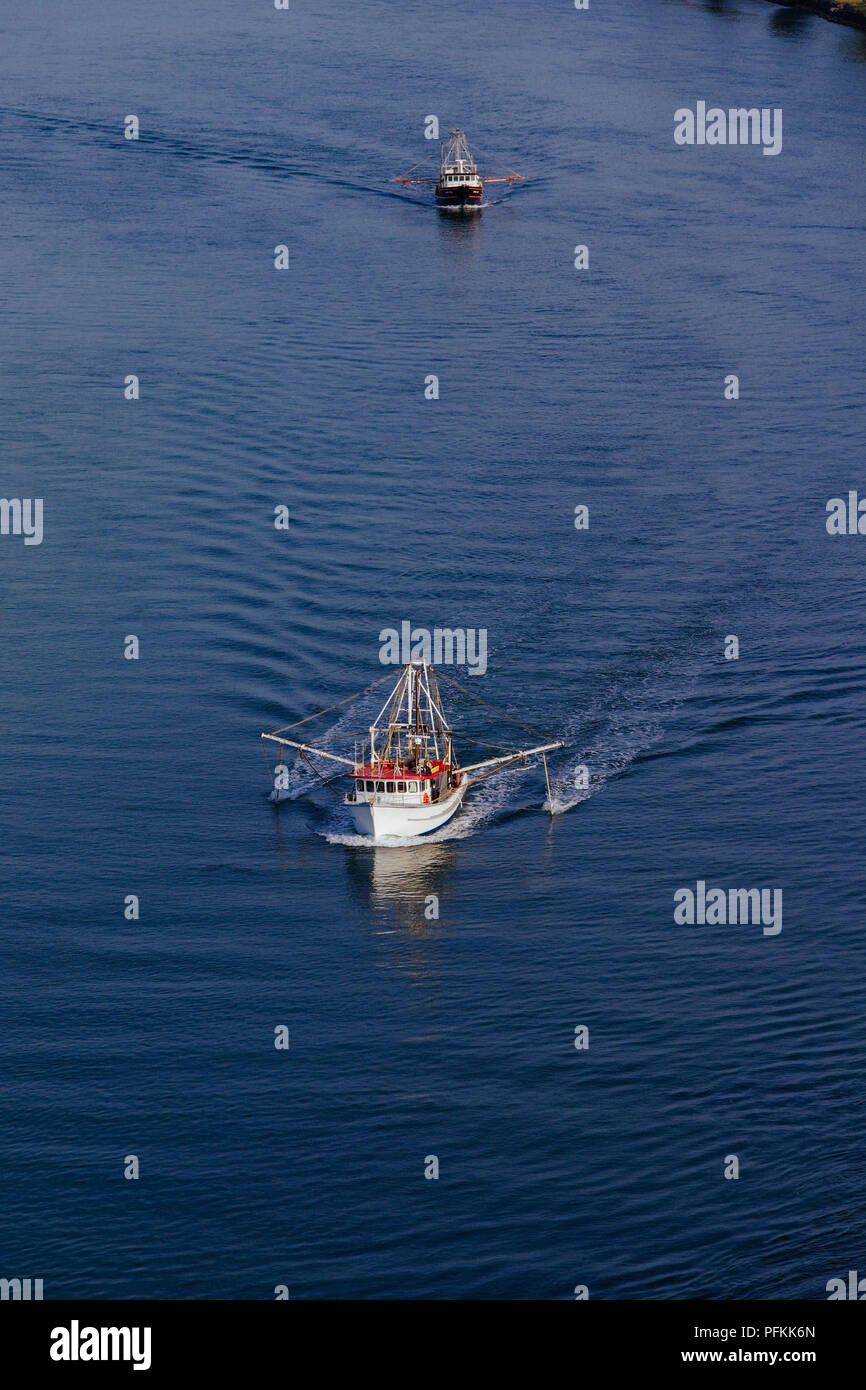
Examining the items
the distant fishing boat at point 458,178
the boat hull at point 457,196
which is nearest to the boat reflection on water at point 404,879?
the boat hull at point 457,196

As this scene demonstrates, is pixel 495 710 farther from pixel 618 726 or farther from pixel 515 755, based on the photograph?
pixel 618 726

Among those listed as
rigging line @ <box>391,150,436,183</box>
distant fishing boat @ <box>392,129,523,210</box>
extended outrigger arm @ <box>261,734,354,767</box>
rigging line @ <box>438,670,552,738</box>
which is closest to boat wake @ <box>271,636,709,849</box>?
extended outrigger arm @ <box>261,734,354,767</box>

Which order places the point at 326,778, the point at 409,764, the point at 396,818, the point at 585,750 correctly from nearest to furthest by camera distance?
1. the point at 396,818
2. the point at 409,764
3. the point at 326,778
4. the point at 585,750

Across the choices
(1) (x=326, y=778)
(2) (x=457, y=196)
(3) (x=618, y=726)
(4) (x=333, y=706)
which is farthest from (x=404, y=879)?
(2) (x=457, y=196)

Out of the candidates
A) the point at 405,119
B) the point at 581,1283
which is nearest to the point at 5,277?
the point at 405,119

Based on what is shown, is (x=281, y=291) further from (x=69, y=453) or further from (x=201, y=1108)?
(x=201, y=1108)

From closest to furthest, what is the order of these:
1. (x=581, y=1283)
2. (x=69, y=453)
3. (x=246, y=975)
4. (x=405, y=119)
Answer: (x=581, y=1283) < (x=246, y=975) < (x=69, y=453) < (x=405, y=119)
